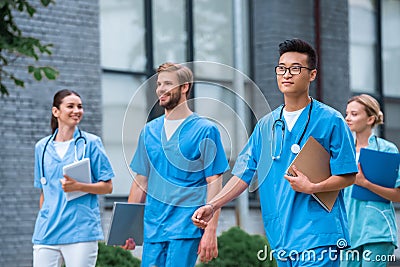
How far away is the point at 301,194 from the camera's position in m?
5.46

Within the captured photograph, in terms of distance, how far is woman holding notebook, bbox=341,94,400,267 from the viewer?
7.34 metres

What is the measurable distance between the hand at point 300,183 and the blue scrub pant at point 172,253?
55.0 inches

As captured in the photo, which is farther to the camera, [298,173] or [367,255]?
[367,255]

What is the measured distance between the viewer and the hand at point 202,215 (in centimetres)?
566

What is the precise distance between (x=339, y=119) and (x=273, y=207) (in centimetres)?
61

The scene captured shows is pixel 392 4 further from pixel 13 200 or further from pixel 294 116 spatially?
pixel 294 116

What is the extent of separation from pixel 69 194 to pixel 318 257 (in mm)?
2897

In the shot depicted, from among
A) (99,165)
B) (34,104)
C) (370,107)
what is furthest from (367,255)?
(34,104)

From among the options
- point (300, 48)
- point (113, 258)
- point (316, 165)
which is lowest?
point (113, 258)

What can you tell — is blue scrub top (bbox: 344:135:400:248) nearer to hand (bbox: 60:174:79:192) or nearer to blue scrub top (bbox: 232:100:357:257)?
blue scrub top (bbox: 232:100:357:257)

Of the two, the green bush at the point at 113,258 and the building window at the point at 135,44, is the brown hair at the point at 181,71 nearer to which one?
the green bush at the point at 113,258

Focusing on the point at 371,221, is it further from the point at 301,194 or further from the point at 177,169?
the point at 301,194

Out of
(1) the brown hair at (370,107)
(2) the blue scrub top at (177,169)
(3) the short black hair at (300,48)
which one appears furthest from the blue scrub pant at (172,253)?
(1) the brown hair at (370,107)

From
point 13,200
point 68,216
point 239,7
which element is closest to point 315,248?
point 68,216
